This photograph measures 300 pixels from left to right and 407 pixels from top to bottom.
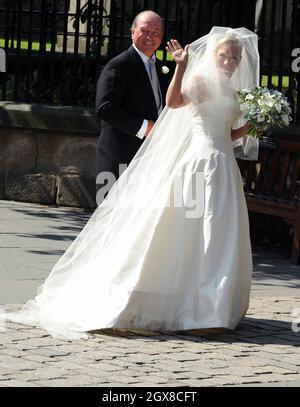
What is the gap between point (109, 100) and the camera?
837 centimetres

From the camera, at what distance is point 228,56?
297 inches

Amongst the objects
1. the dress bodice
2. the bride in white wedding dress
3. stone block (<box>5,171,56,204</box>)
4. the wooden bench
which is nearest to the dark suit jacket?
the bride in white wedding dress

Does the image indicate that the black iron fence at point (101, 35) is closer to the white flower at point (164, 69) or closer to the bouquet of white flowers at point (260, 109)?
the white flower at point (164, 69)

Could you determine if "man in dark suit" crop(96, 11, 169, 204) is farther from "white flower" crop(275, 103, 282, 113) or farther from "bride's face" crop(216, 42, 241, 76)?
"white flower" crop(275, 103, 282, 113)

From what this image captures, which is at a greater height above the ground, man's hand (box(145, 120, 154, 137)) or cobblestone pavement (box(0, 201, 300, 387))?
man's hand (box(145, 120, 154, 137))

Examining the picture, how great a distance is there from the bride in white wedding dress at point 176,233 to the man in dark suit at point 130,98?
2.17ft

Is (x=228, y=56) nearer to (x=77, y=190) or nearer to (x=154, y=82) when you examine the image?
(x=154, y=82)

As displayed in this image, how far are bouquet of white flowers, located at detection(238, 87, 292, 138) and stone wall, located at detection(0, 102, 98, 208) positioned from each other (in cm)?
419

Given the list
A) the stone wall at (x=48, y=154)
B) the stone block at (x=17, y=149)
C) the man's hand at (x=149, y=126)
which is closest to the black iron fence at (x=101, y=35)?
the stone wall at (x=48, y=154)

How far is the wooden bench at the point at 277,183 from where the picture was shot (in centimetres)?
1047

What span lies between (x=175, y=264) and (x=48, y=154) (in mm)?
4881

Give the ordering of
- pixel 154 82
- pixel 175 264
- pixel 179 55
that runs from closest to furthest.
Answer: pixel 175 264 < pixel 179 55 < pixel 154 82

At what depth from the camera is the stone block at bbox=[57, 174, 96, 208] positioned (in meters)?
11.9

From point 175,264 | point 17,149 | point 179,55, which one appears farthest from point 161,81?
point 17,149
